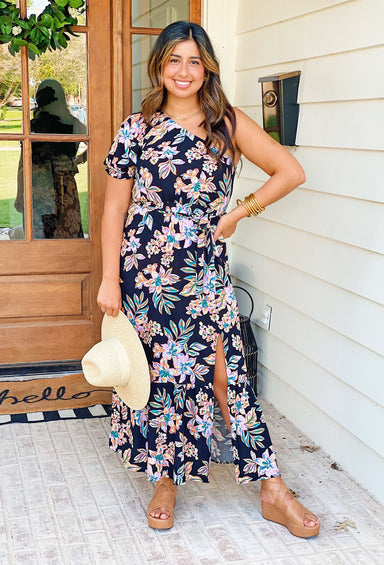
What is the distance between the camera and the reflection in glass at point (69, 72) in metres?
3.40

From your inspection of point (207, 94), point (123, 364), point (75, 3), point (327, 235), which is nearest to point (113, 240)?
point (123, 364)

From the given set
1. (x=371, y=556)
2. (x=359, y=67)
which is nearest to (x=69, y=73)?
(x=359, y=67)

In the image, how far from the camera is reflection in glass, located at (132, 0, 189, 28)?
3453 mm

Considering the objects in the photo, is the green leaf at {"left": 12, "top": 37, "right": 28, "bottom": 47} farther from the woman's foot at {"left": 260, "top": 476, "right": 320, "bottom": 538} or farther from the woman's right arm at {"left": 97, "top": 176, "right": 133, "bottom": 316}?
the woman's foot at {"left": 260, "top": 476, "right": 320, "bottom": 538}

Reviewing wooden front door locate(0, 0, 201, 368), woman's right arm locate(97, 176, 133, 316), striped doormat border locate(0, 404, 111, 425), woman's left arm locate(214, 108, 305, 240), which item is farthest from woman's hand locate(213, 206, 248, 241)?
wooden front door locate(0, 0, 201, 368)

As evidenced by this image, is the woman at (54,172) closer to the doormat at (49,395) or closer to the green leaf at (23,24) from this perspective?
the green leaf at (23,24)

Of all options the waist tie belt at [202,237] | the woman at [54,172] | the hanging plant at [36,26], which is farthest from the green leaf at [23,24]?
the waist tie belt at [202,237]

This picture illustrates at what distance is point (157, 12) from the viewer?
3.50 m

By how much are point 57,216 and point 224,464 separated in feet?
5.10

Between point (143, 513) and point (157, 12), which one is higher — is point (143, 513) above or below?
below

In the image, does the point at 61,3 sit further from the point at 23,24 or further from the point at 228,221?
the point at 228,221

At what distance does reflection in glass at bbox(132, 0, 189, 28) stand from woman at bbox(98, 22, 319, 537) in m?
1.30

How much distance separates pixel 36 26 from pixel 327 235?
1.69 m

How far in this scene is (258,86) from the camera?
3.34 m
